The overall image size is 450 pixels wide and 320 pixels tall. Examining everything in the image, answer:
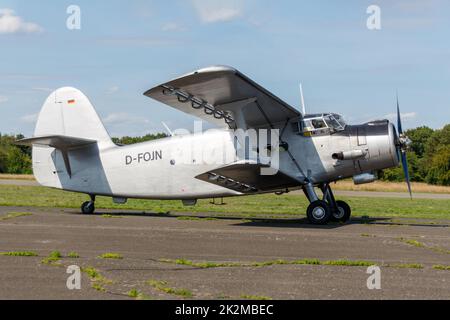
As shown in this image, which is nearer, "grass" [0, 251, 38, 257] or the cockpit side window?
"grass" [0, 251, 38, 257]

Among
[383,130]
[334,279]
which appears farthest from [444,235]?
[334,279]

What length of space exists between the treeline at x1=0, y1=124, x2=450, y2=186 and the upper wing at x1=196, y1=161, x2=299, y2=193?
3920 centimetres

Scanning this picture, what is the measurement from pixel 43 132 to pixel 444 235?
1264 cm

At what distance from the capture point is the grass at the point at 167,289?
6.35 meters

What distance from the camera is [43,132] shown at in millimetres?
19328

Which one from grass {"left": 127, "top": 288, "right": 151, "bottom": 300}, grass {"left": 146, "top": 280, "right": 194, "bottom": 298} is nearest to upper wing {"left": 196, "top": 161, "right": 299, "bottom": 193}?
grass {"left": 146, "top": 280, "right": 194, "bottom": 298}

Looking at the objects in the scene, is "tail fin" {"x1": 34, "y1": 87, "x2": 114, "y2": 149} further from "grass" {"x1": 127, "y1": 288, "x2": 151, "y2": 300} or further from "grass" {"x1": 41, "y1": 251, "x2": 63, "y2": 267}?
"grass" {"x1": 127, "y1": 288, "x2": 151, "y2": 300}

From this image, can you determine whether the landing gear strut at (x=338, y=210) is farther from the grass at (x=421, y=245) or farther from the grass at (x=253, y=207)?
the grass at (x=421, y=245)

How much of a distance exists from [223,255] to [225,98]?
6.31 meters

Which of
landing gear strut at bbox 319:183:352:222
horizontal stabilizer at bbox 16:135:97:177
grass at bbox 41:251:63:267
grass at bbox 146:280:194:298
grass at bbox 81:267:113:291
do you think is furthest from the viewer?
horizontal stabilizer at bbox 16:135:97:177

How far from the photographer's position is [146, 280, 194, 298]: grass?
6.35 metres

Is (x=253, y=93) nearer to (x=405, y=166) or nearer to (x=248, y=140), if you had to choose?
(x=248, y=140)

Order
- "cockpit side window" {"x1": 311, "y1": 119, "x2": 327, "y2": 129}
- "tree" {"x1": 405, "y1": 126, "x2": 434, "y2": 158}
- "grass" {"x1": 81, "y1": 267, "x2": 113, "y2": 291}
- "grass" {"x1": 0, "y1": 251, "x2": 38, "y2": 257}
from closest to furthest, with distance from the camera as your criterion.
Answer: "grass" {"x1": 81, "y1": 267, "x2": 113, "y2": 291}
"grass" {"x1": 0, "y1": 251, "x2": 38, "y2": 257}
"cockpit side window" {"x1": 311, "y1": 119, "x2": 327, "y2": 129}
"tree" {"x1": 405, "y1": 126, "x2": 434, "y2": 158}

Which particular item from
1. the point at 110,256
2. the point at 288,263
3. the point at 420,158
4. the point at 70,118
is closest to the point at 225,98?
the point at 70,118
